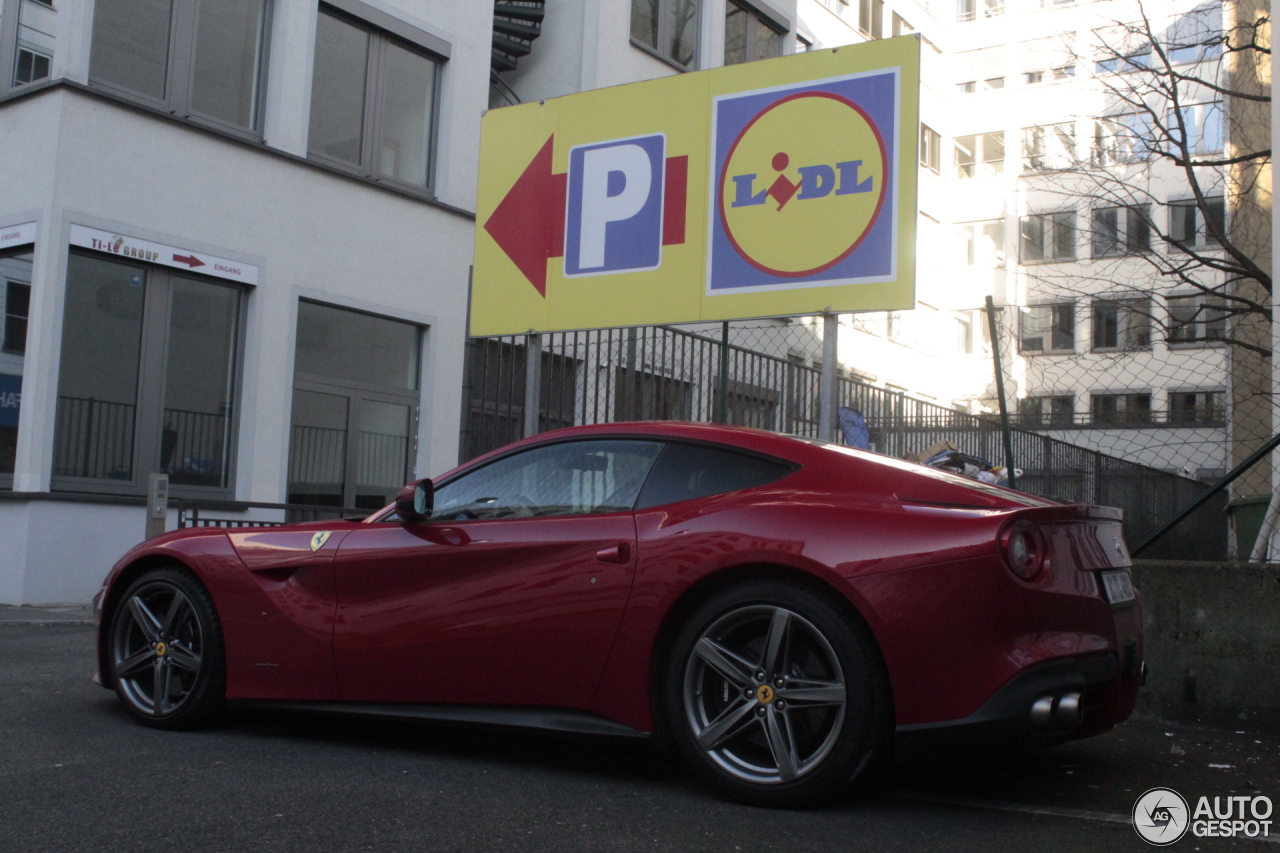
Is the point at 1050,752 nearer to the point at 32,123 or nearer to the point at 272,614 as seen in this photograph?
the point at 272,614

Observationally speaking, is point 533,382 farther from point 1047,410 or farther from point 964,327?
point 1047,410

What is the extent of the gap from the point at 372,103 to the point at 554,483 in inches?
504

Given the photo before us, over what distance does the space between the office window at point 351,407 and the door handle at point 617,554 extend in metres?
11.2

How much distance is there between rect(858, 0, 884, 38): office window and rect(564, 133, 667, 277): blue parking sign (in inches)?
1134

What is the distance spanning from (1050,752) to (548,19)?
17002mm

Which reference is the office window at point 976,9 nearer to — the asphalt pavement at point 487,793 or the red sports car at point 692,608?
the asphalt pavement at point 487,793

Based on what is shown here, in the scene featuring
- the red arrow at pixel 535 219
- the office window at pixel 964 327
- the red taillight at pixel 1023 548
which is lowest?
the red taillight at pixel 1023 548

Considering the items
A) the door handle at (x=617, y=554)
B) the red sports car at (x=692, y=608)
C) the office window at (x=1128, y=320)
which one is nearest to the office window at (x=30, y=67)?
the red sports car at (x=692, y=608)

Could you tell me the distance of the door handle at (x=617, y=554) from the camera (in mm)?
4320

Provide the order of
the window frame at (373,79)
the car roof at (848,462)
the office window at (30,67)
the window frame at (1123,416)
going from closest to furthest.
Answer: the car roof at (848,462)
the window frame at (1123,416)
the office window at (30,67)
the window frame at (373,79)

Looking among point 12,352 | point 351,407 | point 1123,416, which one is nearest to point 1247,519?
point 1123,416

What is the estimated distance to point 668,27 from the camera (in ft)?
69.5

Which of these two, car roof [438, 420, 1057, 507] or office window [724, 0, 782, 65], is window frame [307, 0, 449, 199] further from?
car roof [438, 420, 1057, 507]

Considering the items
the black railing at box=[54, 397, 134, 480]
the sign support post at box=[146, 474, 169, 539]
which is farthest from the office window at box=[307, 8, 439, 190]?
the sign support post at box=[146, 474, 169, 539]
